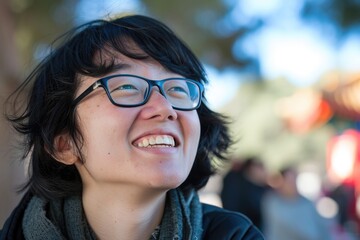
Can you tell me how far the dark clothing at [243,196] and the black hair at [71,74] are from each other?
4760 mm

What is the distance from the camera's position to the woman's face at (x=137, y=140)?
1.72 meters

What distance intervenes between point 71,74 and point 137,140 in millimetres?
382

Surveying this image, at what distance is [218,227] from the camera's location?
200 cm

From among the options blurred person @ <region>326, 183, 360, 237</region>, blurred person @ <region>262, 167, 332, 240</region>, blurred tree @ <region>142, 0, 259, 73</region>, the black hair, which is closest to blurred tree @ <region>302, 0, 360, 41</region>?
blurred tree @ <region>142, 0, 259, 73</region>

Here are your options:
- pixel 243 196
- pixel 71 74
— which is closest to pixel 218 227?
pixel 71 74

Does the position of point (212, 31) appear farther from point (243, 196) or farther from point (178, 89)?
point (178, 89)

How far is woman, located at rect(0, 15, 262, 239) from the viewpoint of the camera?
68.6 inches

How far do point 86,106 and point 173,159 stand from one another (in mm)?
346

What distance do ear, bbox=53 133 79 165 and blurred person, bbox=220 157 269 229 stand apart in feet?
16.5

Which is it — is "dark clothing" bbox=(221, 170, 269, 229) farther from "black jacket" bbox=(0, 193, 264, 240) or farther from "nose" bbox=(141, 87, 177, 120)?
"nose" bbox=(141, 87, 177, 120)

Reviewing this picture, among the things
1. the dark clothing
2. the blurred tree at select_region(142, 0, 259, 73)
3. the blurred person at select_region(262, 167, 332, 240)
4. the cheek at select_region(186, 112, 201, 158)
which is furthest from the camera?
the blurred tree at select_region(142, 0, 259, 73)

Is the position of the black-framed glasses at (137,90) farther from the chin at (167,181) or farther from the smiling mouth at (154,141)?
the chin at (167,181)

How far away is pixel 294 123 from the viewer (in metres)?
Result: 14.5

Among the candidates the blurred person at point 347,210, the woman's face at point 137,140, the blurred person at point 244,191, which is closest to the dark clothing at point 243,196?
the blurred person at point 244,191
